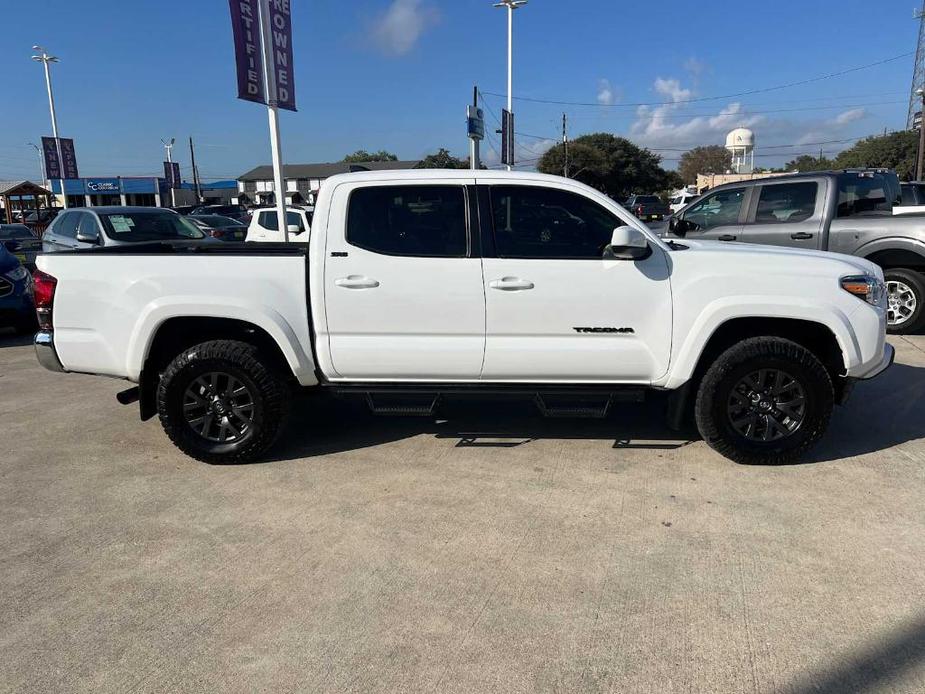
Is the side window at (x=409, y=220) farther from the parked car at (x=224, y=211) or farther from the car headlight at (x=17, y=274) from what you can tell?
the parked car at (x=224, y=211)

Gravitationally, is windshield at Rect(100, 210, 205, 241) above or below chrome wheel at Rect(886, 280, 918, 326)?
above

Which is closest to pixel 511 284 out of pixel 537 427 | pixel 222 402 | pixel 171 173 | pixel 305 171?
pixel 537 427

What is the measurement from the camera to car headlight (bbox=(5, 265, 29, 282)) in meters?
9.13

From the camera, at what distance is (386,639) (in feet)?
9.10

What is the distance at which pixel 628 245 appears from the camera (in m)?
4.04

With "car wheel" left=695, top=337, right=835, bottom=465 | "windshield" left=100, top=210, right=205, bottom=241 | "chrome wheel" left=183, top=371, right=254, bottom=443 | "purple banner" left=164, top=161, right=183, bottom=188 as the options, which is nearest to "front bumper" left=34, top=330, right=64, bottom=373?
"chrome wheel" left=183, top=371, right=254, bottom=443

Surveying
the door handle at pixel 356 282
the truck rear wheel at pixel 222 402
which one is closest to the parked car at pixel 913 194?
the door handle at pixel 356 282

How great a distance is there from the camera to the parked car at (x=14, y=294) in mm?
9070

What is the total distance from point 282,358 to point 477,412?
67.0 inches

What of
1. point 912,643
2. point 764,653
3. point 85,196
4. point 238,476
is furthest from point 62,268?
point 85,196

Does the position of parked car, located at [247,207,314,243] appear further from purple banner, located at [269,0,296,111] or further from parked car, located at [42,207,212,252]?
purple banner, located at [269,0,296,111]

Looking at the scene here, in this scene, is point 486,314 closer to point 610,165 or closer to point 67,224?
point 67,224

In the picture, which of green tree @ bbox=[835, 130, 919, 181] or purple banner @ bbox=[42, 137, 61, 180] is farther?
green tree @ bbox=[835, 130, 919, 181]

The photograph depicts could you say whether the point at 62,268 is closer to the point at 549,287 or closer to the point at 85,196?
the point at 549,287
